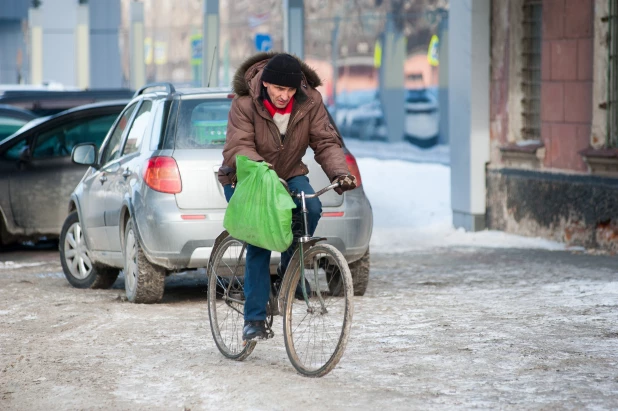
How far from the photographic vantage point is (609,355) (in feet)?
22.7

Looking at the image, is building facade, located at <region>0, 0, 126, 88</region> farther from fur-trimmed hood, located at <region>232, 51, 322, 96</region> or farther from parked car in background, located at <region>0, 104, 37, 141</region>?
fur-trimmed hood, located at <region>232, 51, 322, 96</region>

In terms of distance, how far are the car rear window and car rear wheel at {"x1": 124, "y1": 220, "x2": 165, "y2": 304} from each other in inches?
29.8

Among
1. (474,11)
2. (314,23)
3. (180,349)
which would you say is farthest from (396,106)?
(180,349)

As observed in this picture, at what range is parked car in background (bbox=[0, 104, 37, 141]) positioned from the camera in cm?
1644

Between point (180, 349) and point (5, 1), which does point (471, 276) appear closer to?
point (180, 349)

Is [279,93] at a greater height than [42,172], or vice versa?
[279,93]

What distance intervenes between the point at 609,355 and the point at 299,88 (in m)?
2.21

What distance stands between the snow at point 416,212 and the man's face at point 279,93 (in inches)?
274

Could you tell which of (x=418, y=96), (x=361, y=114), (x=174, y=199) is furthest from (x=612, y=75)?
(x=361, y=114)

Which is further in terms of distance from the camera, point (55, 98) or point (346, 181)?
point (55, 98)

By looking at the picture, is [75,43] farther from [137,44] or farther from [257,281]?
[257,281]

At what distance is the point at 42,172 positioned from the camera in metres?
13.5

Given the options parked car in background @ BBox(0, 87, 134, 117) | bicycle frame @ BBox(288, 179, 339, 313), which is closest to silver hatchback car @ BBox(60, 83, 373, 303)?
bicycle frame @ BBox(288, 179, 339, 313)

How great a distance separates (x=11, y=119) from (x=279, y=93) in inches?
419
